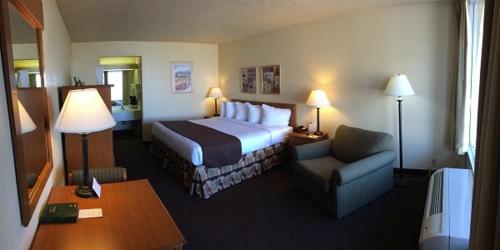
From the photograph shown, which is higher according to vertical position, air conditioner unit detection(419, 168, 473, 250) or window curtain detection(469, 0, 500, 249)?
window curtain detection(469, 0, 500, 249)

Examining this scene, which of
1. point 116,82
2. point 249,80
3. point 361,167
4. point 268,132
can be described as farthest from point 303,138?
point 116,82

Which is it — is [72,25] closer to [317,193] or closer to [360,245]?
[317,193]

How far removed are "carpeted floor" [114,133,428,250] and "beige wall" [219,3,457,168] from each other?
775mm

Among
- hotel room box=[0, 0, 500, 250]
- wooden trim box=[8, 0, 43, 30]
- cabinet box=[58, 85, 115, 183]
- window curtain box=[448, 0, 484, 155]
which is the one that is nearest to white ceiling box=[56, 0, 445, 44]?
hotel room box=[0, 0, 500, 250]

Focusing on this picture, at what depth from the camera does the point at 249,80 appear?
6.68 meters

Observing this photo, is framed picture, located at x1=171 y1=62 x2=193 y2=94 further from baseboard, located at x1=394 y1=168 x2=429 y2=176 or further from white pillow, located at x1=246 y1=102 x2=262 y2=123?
baseboard, located at x1=394 y1=168 x2=429 y2=176

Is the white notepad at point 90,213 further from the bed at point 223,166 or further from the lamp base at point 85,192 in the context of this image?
the bed at point 223,166

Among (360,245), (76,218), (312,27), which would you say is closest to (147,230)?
(76,218)

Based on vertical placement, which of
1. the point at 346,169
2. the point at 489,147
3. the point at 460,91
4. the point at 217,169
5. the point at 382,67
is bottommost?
the point at 217,169

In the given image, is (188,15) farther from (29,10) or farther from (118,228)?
(118,228)

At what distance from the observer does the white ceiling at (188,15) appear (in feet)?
13.1

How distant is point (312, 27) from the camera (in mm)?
5098

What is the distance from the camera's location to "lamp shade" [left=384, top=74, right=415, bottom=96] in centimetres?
389

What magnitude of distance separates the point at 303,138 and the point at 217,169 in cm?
150
